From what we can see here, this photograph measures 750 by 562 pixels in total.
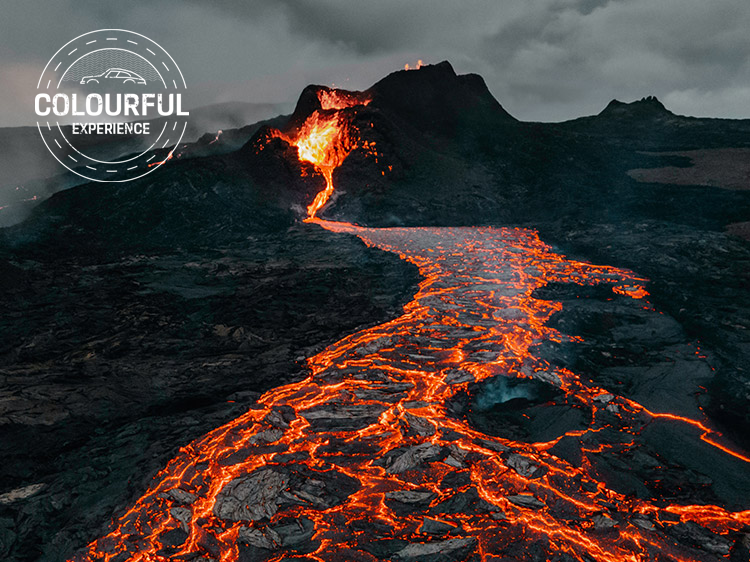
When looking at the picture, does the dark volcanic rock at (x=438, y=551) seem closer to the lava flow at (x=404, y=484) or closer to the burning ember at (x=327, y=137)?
the lava flow at (x=404, y=484)

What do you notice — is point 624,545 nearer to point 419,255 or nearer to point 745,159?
point 419,255

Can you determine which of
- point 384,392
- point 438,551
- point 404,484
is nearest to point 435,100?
point 384,392

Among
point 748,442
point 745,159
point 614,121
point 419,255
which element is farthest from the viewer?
point 614,121

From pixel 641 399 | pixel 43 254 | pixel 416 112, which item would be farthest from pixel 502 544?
pixel 416 112

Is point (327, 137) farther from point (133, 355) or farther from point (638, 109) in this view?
point (638, 109)

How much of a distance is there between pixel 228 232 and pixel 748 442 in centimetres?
2659

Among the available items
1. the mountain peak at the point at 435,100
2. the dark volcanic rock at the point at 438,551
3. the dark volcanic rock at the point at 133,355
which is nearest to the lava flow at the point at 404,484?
the dark volcanic rock at the point at 438,551

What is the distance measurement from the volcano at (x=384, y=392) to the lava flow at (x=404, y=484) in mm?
39

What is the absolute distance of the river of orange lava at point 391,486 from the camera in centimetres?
518

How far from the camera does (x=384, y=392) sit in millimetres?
8969

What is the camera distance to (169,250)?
72.4 feet

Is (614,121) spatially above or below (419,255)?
above

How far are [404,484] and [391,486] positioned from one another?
228mm

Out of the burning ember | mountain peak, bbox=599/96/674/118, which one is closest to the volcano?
the burning ember
